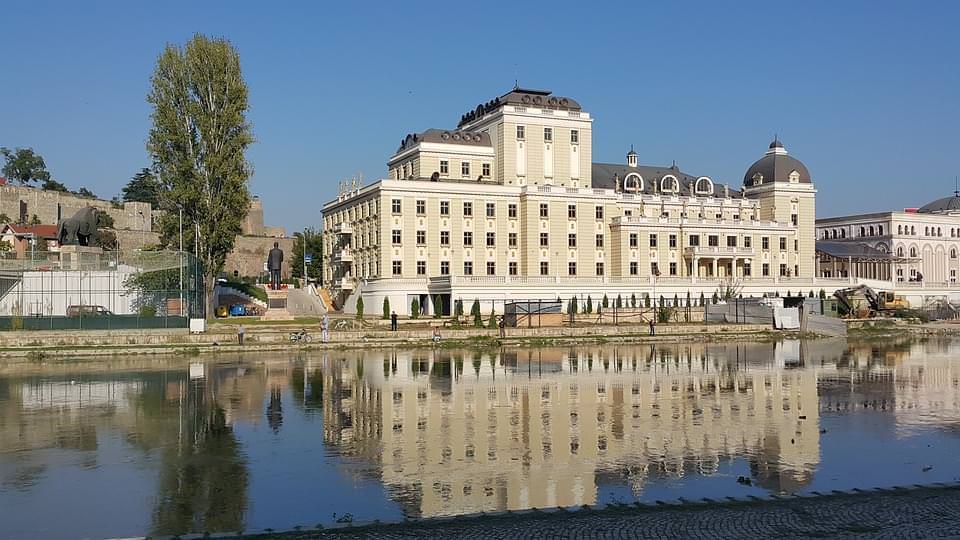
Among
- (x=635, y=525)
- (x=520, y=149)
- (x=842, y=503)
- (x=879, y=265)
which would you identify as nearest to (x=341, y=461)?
(x=635, y=525)

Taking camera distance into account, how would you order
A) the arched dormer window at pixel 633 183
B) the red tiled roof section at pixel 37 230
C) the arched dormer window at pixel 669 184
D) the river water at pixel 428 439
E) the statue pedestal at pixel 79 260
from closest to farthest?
the river water at pixel 428 439 → the statue pedestal at pixel 79 260 → the arched dormer window at pixel 633 183 → the red tiled roof section at pixel 37 230 → the arched dormer window at pixel 669 184

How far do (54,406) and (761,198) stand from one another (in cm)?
8776

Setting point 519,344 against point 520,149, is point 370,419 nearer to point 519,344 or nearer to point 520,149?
point 519,344

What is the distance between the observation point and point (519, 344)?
61719 millimetres

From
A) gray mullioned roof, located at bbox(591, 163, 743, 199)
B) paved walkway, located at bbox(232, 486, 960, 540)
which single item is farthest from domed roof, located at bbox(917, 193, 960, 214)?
paved walkway, located at bbox(232, 486, 960, 540)

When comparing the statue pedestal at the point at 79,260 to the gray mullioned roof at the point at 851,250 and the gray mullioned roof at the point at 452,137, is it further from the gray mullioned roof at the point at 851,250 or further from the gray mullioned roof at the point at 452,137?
the gray mullioned roof at the point at 851,250

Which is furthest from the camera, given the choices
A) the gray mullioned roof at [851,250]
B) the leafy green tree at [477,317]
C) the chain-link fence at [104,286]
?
the gray mullioned roof at [851,250]

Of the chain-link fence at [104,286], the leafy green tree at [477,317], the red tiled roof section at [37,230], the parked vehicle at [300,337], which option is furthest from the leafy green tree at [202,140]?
the red tiled roof section at [37,230]

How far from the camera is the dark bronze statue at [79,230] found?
231 feet

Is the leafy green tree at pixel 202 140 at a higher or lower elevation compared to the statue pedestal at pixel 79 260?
higher

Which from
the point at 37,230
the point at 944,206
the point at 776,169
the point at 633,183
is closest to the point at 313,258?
the point at 37,230

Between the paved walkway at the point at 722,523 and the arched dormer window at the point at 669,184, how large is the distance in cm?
8718

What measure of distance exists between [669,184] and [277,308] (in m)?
47.8

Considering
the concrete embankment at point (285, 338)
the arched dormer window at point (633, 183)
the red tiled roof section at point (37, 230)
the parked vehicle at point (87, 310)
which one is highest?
the arched dormer window at point (633, 183)
